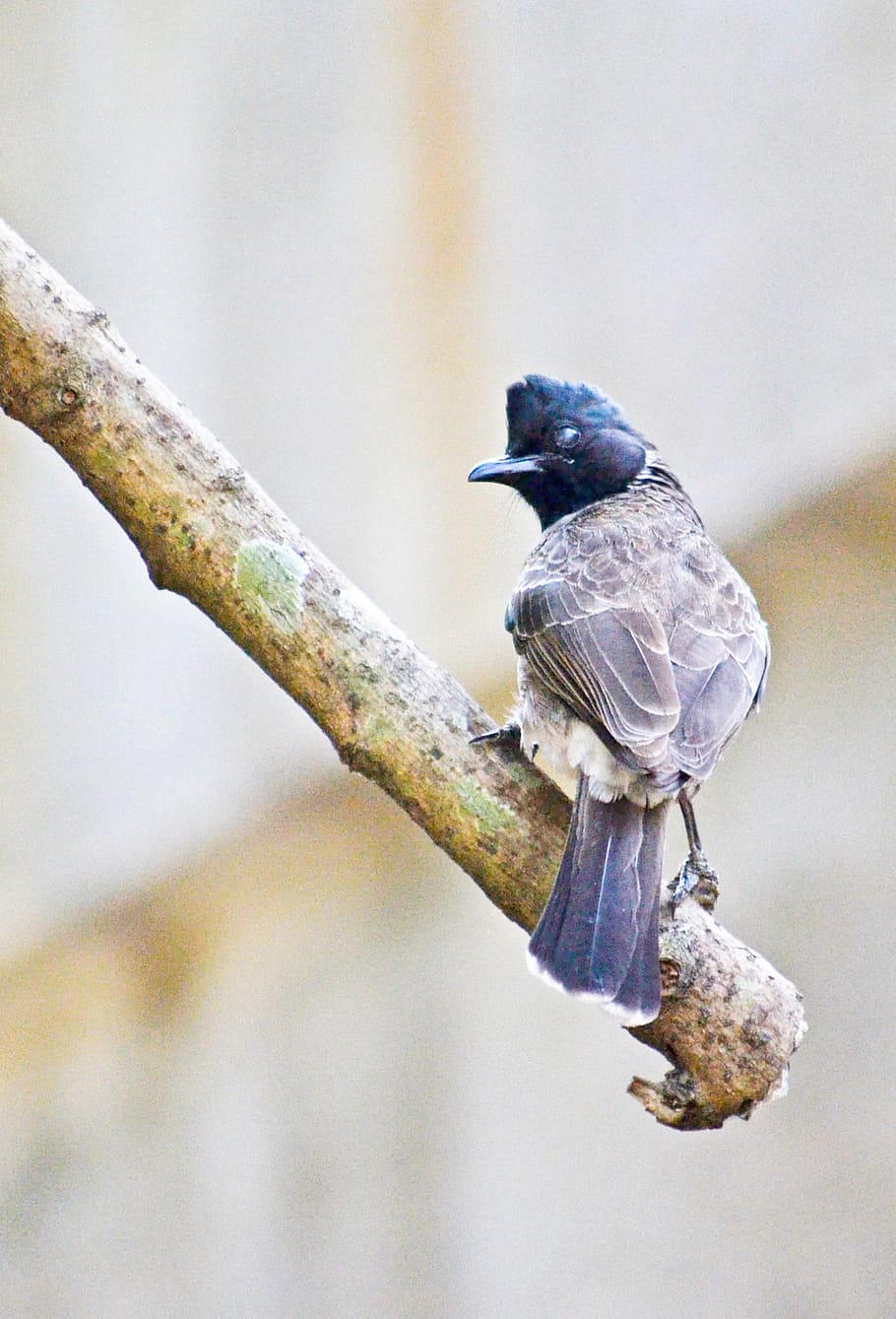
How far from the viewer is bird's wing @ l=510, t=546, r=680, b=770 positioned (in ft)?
9.05

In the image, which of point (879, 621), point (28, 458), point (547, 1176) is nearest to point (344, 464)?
point (28, 458)

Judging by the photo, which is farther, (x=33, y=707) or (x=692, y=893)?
(x=33, y=707)

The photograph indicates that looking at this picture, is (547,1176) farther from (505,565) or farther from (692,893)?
(692,893)

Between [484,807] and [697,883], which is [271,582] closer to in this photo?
[484,807]

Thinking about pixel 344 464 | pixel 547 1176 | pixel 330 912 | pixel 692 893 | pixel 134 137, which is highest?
pixel 134 137

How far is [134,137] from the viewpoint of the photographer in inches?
240

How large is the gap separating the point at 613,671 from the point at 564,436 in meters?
1.08

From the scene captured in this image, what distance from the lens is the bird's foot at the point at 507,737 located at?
109 inches

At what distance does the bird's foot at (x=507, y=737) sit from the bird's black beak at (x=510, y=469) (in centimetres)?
95

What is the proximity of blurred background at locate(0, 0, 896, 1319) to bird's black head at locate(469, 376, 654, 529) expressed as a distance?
1.41m

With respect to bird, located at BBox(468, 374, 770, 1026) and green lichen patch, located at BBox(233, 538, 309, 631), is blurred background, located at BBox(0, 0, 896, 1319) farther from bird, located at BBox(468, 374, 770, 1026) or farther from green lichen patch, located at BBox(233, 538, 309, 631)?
green lichen patch, located at BBox(233, 538, 309, 631)

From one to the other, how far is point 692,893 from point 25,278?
1.82 meters

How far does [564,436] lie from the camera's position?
3760 mm

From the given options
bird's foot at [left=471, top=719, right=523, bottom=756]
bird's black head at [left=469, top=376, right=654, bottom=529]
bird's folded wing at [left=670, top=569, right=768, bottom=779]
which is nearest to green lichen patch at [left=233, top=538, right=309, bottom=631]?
bird's foot at [left=471, top=719, right=523, bottom=756]
